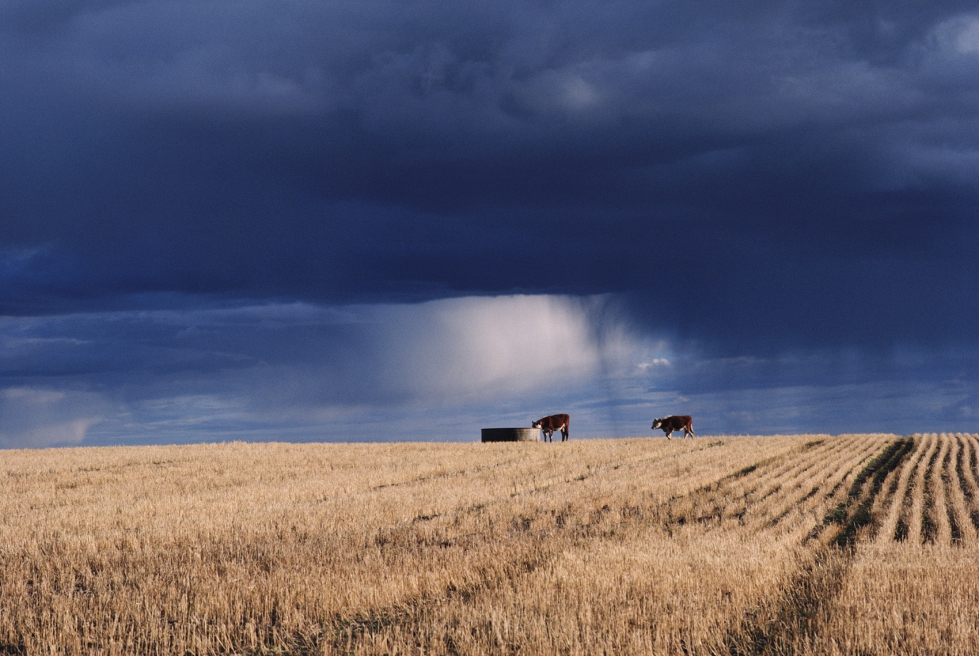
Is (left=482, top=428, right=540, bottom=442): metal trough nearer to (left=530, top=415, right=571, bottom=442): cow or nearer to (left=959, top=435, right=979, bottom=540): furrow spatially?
(left=530, top=415, right=571, bottom=442): cow

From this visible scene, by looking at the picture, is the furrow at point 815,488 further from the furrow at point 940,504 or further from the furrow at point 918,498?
the furrow at point 940,504

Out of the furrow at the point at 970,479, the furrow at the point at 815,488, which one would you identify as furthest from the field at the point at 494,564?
the furrow at the point at 970,479

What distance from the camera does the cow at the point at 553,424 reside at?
51.6 m

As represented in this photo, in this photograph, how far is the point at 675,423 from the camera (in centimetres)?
5159

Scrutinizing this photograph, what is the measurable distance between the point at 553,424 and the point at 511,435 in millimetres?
4059

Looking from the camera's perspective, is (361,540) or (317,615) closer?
(317,615)

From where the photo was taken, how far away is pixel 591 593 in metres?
9.88

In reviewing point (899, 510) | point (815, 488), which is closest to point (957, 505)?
point (899, 510)

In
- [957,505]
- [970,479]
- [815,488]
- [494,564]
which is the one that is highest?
[494,564]

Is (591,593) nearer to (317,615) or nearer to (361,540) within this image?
(317,615)

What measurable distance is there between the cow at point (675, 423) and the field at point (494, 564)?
23458 millimetres

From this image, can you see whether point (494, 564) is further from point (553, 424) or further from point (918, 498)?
point (553, 424)

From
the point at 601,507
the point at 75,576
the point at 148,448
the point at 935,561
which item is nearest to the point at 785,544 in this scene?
the point at 935,561

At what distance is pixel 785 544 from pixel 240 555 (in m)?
9.50
